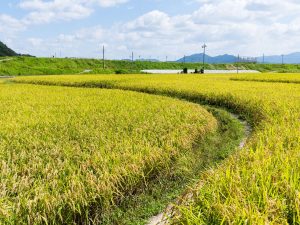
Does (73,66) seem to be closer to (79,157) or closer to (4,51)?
(79,157)

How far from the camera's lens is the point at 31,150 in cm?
642

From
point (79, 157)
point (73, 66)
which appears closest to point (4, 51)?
point (73, 66)

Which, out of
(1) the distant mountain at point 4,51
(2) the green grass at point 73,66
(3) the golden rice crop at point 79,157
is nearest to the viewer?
(3) the golden rice crop at point 79,157

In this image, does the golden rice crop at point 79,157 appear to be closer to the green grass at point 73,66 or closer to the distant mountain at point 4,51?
the green grass at point 73,66

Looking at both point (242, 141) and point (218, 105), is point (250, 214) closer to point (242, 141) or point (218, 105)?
point (242, 141)

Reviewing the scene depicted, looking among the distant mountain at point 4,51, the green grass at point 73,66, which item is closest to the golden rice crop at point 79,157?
the green grass at point 73,66

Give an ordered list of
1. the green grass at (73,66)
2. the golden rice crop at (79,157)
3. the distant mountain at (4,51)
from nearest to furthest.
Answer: the golden rice crop at (79,157)
the green grass at (73,66)
the distant mountain at (4,51)

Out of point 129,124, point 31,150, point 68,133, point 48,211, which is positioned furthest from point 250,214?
point 129,124

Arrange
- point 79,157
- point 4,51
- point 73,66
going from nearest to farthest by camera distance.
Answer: point 79,157
point 73,66
point 4,51

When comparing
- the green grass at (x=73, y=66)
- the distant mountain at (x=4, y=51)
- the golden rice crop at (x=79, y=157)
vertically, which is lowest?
the golden rice crop at (x=79, y=157)

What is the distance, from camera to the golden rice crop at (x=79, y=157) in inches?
180

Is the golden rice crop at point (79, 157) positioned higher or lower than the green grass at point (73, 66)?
lower

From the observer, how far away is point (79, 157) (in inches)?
241

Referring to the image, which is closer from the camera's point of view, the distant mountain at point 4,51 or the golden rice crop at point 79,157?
the golden rice crop at point 79,157
